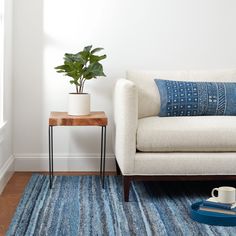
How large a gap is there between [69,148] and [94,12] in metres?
1.05

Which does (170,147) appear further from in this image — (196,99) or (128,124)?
(196,99)

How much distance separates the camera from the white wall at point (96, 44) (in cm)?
382

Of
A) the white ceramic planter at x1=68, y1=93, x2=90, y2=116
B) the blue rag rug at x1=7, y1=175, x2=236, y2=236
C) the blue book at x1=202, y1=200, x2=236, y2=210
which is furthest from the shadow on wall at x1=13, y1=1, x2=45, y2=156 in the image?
the blue book at x1=202, y1=200, x2=236, y2=210

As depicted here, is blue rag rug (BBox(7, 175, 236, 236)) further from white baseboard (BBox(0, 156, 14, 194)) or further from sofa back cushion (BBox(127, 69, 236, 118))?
sofa back cushion (BBox(127, 69, 236, 118))

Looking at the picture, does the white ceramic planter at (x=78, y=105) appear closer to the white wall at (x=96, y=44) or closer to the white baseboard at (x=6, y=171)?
the white wall at (x=96, y=44)

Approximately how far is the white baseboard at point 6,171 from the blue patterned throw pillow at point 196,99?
44.5 inches

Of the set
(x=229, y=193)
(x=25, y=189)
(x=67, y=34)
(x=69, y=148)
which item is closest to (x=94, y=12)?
(x=67, y=34)

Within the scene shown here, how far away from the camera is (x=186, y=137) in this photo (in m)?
3.03

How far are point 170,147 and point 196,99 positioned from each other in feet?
1.79

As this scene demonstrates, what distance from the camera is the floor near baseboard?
8.80 feet

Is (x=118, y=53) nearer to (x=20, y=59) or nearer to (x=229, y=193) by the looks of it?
(x=20, y=59)

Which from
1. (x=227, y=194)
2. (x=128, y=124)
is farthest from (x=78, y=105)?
(x=227, y=194)

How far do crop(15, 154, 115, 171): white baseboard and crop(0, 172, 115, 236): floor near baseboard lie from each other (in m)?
0.07

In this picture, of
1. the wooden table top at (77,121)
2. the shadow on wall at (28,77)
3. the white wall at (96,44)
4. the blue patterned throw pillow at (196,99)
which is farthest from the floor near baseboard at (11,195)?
the blue patterned throw pillow at (196,99)
